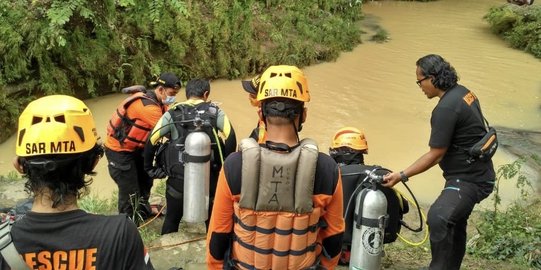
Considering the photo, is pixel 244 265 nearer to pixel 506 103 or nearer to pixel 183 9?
pixel 183 9

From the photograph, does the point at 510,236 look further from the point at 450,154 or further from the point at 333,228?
the point at 333,228

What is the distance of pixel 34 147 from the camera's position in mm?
1817

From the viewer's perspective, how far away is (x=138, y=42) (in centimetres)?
1089

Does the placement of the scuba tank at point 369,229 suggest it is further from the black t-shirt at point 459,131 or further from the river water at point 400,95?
the river water at point 400,95

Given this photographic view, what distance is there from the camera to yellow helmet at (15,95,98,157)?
1819 millimetres

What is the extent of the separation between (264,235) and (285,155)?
Answer: 0.42 m

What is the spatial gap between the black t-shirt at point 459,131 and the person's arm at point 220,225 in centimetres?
204

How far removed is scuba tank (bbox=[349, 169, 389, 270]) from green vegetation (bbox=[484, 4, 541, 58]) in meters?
14.7

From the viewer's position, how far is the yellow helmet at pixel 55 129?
5.97 feet

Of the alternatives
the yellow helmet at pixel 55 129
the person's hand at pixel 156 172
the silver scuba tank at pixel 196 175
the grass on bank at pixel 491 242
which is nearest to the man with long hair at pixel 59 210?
the yellow helmet at pixel 55 129

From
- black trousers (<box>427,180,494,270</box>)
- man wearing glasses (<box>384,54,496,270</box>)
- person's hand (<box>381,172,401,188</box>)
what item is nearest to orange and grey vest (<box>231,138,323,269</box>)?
person's hand (<box>381,172,401,188</box>)

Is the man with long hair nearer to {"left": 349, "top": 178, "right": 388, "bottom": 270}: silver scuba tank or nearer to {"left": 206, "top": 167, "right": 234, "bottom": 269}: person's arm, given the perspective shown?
{"left": 206, "top": 167, "right": 234, "bottom": 269}: person's arm

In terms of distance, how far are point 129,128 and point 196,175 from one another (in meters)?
1.22

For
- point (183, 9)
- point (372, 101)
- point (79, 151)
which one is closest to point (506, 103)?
point (372, 101)
